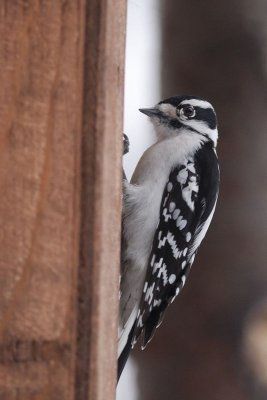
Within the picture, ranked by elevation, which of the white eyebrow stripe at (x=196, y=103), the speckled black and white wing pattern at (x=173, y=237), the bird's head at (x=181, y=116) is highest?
the white eyebrow stripe at (x=196, y=103)

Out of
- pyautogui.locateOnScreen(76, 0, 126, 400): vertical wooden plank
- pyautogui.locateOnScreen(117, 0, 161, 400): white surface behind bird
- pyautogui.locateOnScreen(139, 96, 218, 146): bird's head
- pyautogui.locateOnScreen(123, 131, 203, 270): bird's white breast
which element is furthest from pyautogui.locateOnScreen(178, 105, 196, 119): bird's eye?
pyautogui.locateOnScreen(76, 0, 126, 400): vertical wooden plank

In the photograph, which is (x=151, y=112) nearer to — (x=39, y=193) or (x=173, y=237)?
(x=173, y=237)

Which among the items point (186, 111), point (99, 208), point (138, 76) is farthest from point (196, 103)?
point (99, 208)

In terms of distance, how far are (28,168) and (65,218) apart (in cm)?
4

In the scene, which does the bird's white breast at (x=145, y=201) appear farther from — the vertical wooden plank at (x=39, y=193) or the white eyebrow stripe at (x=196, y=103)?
the vertical wooden plank at (x=39, y=193)

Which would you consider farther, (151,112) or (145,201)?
(151,112)

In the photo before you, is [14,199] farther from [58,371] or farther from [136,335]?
[136,335]

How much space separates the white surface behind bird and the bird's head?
21cm

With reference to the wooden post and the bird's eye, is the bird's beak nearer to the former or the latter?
the bird's eye

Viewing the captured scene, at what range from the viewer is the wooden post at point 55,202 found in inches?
20.3

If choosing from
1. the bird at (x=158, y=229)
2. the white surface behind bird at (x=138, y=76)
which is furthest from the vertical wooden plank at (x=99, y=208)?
the white surface behind bird at (x=138, y=76)

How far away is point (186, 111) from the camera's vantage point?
1311mm

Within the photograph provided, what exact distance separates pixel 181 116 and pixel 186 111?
13 mm

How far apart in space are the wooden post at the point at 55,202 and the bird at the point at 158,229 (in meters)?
0.59
